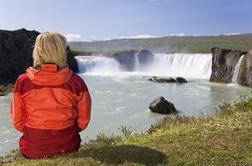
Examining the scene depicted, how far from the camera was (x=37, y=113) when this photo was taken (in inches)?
239

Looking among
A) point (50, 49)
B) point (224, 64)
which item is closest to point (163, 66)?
point (224, 64)

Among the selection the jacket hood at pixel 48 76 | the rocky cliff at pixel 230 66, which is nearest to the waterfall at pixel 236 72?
the rocky cliff at pixel 230 66

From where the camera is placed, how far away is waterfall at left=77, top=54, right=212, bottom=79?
2158 inches

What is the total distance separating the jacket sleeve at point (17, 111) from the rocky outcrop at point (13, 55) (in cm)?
4400

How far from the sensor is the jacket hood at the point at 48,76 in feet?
19.3

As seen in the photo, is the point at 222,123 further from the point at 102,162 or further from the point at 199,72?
the point at 199,72

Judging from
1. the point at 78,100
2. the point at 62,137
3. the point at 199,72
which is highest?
the point at 78,100

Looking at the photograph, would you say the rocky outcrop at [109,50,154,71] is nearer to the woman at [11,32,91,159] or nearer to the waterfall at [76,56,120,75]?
the waterfall at [76,56,120,75]

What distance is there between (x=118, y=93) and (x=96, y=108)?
27.2ft

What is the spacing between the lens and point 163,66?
2489 inches

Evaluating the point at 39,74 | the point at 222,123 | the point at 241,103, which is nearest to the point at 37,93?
the point at 39,74

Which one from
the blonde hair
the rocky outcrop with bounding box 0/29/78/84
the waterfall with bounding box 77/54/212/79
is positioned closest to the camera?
the blonde hair

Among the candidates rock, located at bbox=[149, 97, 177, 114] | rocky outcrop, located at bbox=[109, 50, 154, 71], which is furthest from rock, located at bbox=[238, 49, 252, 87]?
rocky outcrop, located at bbox=[109, 50, 154, 71]

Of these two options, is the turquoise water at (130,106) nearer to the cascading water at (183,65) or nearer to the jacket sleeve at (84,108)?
the jacket sleeve at (84,108)
